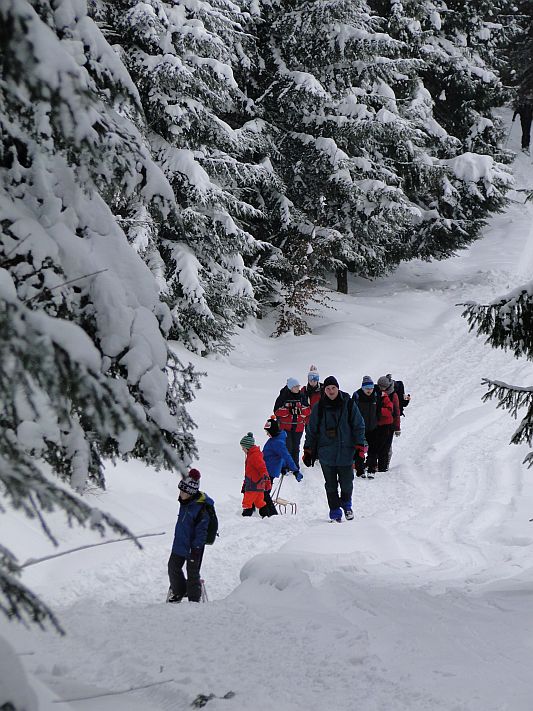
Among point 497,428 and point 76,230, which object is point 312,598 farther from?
point 497,428

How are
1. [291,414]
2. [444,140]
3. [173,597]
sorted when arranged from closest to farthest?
[173,597]
[291,414]
[444,140]

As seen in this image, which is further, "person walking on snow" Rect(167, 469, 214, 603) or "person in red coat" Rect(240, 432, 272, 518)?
"person in red coat" Rect(240, 432, 272, 518)

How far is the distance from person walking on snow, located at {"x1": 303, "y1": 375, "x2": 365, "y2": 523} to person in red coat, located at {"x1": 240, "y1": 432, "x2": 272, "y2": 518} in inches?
28.9

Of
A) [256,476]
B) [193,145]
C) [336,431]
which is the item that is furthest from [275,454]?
[193,145]

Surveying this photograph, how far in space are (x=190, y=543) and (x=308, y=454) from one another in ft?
10.2

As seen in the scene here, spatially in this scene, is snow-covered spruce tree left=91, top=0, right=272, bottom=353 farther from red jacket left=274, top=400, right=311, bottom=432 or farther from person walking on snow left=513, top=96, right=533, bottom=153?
person walking on snow left=513, top=96, right=533, bottom=153

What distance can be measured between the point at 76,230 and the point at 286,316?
19202 mm

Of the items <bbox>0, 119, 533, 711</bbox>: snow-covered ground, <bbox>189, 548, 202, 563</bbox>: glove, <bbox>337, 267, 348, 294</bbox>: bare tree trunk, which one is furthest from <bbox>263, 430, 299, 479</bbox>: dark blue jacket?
<bbox>337, 267, 348, 294</bbox>: bare tree trunk

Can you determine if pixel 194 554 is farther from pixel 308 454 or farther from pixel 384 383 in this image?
pixel 384 383

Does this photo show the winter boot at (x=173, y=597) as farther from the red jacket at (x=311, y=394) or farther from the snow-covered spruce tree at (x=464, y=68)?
the snow-covered spruce tree at (x=464, y=68)

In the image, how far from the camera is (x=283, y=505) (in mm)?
11125

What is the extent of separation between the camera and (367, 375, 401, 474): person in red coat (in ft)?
42.1

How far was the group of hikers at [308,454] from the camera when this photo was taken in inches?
287

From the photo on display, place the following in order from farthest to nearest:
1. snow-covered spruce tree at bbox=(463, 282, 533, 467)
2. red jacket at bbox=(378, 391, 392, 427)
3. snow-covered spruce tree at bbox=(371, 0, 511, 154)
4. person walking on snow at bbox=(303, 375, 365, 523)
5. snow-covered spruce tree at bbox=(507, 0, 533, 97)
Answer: snow-covered spruce tree at bbox=(507, 0, 533, 97) < snow-covered spruce tree at bbox=(371, 0, 511, 154) < red jacket at bbox=(378, 391, 392, 427) < person walking on snow at bbox=(303, 375, 365, 523) < snow-covered spruce tree at bbox=(463, 282, 533, 467)
